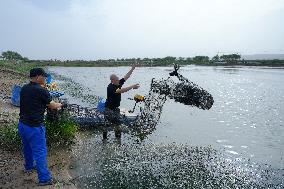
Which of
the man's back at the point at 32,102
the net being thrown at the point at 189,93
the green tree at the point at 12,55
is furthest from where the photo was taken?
the green tree at the point at 12,55

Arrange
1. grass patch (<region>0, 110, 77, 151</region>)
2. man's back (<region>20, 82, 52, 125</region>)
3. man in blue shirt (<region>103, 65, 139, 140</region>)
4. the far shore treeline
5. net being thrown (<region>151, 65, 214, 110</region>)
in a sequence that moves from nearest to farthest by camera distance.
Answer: man's back (<region>20, 82, 52, 125</region>) → grass patch (<region>0, 110, 77, 151</region>) → net being thrown (<region>151, 65, 214, 110</region>) → man in blue shirt (<region>103, 65, 139, 140</region>) → the far shore treeline

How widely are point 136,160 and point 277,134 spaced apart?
11.4 metres

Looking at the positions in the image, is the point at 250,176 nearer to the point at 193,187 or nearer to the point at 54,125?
the point at 193,187

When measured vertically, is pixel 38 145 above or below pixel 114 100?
below

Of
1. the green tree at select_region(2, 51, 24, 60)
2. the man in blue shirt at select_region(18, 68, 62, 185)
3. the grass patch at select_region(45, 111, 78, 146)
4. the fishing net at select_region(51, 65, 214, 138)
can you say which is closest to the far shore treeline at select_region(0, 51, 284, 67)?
the green tree at select_region(2, 51, 24, 60)

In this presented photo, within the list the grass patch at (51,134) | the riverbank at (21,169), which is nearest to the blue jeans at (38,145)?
the riverbank at (21,169)

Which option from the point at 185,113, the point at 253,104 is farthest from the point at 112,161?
the point at 253,104

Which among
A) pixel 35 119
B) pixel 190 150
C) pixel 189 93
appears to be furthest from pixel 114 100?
pixel 35 119

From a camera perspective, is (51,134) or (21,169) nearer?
(21,169)

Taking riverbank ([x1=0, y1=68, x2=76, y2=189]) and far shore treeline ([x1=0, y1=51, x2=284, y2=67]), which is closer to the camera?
riverbank ([x1=0, y1=68, x2=76, y2=189])

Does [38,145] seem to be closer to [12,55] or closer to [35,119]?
[35,119]

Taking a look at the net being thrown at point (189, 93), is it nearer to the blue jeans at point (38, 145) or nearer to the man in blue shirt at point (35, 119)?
the man in blue shirt at point (35, 119)

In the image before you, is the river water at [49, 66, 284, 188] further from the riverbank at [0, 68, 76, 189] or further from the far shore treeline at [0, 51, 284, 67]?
the far shore treeline at [0, 51, 284, 67]

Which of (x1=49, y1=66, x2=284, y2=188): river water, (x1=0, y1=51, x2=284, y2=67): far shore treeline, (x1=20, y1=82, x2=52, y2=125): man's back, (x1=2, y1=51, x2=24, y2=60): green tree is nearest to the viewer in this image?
(x1=20, y1=82, x2=52, y2=125): man's back
